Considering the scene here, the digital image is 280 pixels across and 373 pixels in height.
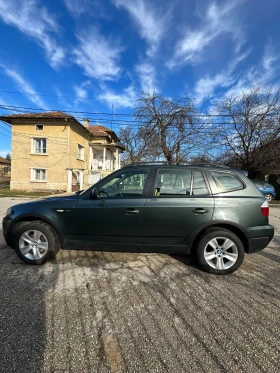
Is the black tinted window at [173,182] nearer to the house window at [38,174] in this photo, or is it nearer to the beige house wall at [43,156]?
the beige house wall at [43,156]

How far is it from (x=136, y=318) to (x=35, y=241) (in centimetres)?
213

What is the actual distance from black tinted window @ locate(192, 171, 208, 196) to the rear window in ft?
0.69

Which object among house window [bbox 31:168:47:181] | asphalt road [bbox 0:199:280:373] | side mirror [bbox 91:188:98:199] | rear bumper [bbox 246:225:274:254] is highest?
house window [bbox 31:168:47:181]

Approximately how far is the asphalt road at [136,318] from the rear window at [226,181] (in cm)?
141

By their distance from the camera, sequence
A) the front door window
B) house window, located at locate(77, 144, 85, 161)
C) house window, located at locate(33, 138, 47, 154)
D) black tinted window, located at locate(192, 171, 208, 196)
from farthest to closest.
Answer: house window, located at locate(77, 144, 85, 161), house window, located at locate(33, 138, 47, 154), the front door window, black tinted window, located at locate(192, 171, 208, 196)

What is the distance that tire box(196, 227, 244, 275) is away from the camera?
3.05 metres

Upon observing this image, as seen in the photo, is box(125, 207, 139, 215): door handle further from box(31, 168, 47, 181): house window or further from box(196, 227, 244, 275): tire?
box(31, 168, 47, 181): house window

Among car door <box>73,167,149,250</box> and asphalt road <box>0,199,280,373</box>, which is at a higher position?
car door <box>73,167,149,250</box>

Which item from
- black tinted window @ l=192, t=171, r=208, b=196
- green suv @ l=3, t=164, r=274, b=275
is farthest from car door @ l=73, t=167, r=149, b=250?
black tinted window @ l=192, t=171, r=208, b=196

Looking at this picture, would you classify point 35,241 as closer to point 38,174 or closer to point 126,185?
point 126,185

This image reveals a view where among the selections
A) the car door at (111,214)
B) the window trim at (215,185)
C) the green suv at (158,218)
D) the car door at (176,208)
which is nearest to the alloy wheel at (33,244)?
the green suv at (158,218)

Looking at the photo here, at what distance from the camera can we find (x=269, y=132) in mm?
15758

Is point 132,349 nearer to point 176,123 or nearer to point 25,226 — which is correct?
point 25,226

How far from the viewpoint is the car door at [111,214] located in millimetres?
3115
